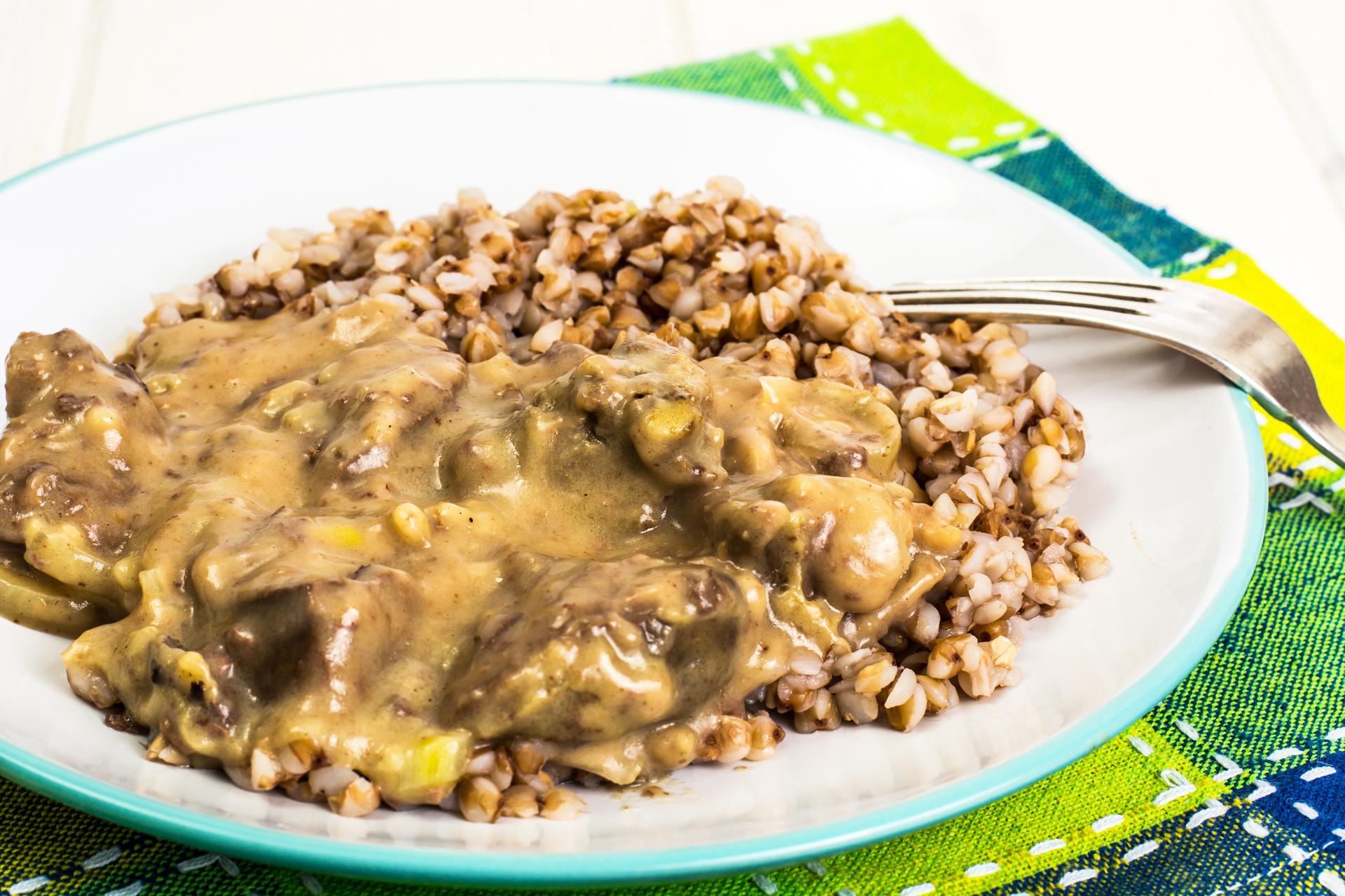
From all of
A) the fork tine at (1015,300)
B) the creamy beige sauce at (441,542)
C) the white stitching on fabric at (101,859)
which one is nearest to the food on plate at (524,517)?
the creamy beige sauce at (441,542)

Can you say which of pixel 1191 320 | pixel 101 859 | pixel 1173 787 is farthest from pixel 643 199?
pixel 101 859

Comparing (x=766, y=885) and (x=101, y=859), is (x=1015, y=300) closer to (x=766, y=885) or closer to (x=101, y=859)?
(x=766, y=885)

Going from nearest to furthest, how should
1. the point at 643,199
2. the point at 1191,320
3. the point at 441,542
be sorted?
the point at 441,542 < the point at 1191,320 < the point at 643,199

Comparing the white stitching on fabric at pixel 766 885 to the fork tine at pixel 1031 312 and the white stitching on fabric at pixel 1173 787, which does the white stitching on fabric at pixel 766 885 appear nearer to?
the white stitching on fabric at pixel 1173 787

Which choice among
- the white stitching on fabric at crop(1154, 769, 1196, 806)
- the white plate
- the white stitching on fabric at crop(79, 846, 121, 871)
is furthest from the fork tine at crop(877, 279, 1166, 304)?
the white stitching on fabric at crop(79, 846, 121, 871)

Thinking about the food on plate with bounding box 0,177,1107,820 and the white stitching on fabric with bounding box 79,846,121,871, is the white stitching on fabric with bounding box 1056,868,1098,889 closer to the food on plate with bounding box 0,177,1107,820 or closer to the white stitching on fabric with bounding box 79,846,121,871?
the food on plate with bounding box 0,177,1107,820
